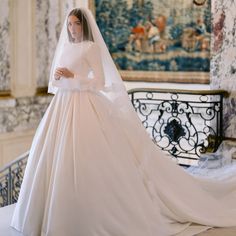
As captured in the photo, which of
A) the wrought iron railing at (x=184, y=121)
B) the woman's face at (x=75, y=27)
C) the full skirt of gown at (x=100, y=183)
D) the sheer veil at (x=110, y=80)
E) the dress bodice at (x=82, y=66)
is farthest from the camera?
the wrought iron railing at (x=184, y=121)

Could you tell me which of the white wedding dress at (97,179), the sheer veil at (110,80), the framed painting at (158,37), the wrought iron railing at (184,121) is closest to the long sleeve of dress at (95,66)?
the white wedding dress at (97,179)

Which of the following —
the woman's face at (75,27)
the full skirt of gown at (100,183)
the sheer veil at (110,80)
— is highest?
the woman's face at (75,27)

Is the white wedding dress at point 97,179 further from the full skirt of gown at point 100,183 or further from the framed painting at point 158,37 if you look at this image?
the framed painting at point 158,37

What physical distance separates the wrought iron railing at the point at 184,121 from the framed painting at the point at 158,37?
1.32 feet

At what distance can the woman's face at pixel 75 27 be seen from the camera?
4039 mm

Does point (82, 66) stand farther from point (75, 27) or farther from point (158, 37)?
point (158, 37)

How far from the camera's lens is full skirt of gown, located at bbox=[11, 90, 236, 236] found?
11.8 ft

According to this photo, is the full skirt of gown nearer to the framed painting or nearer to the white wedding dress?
the white wedding dress

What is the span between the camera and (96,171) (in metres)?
3.68

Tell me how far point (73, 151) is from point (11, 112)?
443 cm

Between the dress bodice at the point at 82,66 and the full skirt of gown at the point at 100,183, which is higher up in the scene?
the dress bodice at the point at 82,66

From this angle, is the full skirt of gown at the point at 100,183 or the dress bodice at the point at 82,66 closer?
the full skirt of gown at the point at 100,183

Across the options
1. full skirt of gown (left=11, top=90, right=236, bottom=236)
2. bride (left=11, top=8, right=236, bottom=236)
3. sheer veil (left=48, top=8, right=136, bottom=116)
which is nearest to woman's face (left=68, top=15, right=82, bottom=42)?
bride (left=11, top=8, right=236, bottom=236)

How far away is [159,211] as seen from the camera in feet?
12.7
